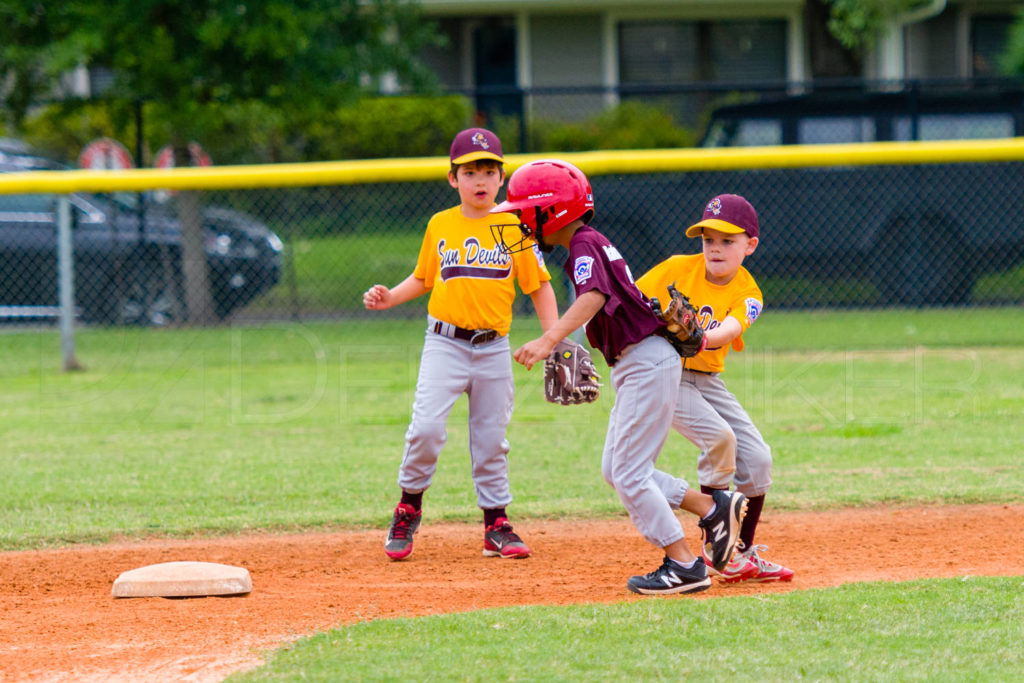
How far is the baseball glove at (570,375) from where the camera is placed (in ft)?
14.2

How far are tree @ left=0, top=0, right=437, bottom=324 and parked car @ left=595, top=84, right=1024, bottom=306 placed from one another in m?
3.42

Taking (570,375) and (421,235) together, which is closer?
(570,375)

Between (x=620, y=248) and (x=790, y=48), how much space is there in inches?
463

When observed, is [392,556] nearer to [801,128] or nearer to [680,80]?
[801,128]

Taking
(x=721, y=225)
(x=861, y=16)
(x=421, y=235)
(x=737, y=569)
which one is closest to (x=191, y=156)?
(x=421, y=235)

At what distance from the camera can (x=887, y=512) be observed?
5750 mm

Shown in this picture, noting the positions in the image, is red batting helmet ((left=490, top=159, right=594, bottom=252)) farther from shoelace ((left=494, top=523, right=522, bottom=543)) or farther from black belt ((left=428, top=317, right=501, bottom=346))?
shoelace ((left=494, top=523, right=522, bottom=543))

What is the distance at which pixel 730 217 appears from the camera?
4.39 meters

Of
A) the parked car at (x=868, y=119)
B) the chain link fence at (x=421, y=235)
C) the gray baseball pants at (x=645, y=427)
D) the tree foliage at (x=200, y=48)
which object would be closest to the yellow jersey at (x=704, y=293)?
the gray baseball pants at (x=645, y=427)

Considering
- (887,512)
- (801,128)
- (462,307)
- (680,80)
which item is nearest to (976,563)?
(887,512)

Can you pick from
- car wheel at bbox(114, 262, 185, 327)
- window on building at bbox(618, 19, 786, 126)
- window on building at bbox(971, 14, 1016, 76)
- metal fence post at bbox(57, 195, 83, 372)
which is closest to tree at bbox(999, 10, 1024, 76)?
window on building at bbox(971, 14, 1016, 76)

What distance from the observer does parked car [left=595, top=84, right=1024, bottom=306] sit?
11.5m

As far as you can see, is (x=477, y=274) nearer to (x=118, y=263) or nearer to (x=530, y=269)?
(x=530, y=269)

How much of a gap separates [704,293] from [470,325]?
3.50 ft
